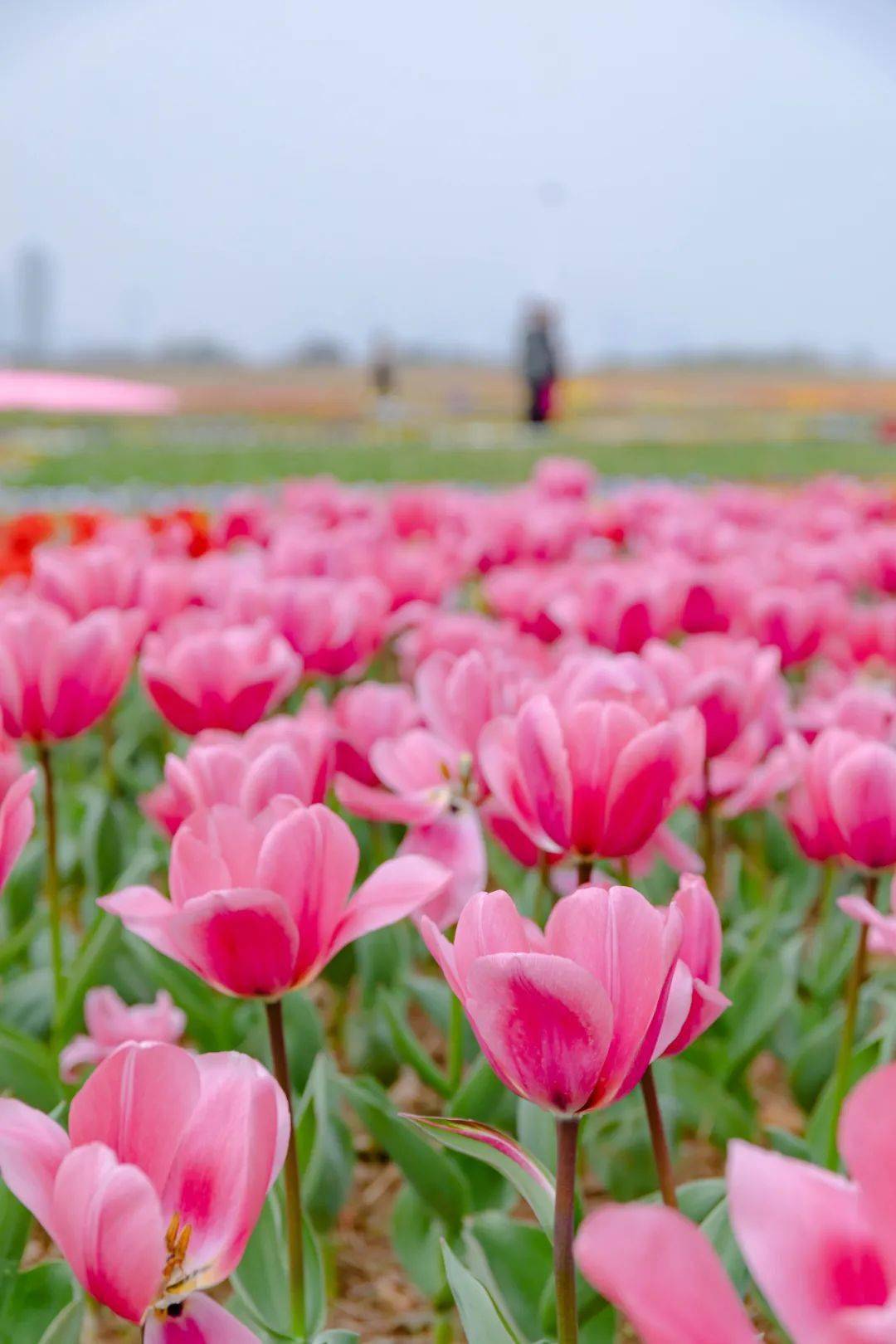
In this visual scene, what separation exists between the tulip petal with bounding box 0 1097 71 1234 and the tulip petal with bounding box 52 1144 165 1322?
2 centimetres

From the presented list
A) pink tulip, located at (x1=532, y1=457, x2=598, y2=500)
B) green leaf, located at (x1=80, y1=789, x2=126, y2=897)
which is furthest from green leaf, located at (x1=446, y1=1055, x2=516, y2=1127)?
pink tulip, located at (x1=532, y1=457, x2=598, y2=500)

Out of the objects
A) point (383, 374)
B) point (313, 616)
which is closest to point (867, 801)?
A: point (313, 616)

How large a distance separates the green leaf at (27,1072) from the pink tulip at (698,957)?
82cm

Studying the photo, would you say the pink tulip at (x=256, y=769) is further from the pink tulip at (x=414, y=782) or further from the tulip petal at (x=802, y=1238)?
the tulip petal at (x=802, y=1238)

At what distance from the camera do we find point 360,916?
3.42 feet

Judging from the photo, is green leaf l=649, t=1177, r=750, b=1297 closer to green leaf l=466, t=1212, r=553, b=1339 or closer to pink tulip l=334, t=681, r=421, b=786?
green leaf l=466, t=1212, r=553, b=1339

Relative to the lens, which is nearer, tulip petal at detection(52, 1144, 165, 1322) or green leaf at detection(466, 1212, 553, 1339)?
tulip petal at detection(52, 1144, 165, 1322)

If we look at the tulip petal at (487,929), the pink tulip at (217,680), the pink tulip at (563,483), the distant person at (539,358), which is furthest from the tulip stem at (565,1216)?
the distant person at (539,358)

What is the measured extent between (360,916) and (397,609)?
1.75 metres

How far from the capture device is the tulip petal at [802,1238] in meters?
0.54

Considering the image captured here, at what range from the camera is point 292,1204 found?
1.08 meters

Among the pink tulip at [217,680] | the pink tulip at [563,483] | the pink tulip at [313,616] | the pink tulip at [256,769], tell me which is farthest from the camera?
the pink tulip at [563,483]

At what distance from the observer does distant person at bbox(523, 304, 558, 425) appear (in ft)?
76.4

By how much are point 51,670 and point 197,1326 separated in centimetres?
101
